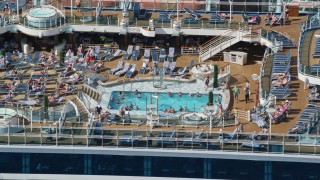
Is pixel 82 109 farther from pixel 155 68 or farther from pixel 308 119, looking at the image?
pixel 308 119

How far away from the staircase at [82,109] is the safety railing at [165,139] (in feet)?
11.6

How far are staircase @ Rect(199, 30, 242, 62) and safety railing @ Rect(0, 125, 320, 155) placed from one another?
17.3m

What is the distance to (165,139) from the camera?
8925 cm

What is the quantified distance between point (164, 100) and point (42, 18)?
13324 millimetres

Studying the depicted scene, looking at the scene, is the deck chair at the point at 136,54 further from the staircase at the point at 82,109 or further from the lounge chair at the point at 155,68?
the staircase at the point at 82,109

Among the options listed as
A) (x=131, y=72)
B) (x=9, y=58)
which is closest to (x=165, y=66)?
(x=131, y=72)

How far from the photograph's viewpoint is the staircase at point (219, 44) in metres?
107

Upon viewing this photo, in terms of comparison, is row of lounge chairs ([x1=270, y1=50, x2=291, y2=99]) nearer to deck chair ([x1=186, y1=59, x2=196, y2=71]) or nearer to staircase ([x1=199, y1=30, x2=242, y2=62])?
deck chair ([x1=186, y1=59, x2=196, y2=71])

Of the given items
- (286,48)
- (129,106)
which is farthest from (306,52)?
(129,106)

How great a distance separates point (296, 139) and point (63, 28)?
24.1 meters

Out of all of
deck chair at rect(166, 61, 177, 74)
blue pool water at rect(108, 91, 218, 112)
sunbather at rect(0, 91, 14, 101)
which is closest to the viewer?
blue pool water at rect(108, 91, 218, 112)

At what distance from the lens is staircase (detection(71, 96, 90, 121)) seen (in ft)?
308

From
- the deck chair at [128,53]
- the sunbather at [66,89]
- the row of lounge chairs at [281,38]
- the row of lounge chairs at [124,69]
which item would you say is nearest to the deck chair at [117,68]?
the row of lounge chairs at [124,69]

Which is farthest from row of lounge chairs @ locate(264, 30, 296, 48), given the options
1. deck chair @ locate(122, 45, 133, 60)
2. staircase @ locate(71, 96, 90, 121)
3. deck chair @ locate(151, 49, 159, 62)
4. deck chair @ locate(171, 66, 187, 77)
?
staircase @ locate(71, 96, 90, 121)
